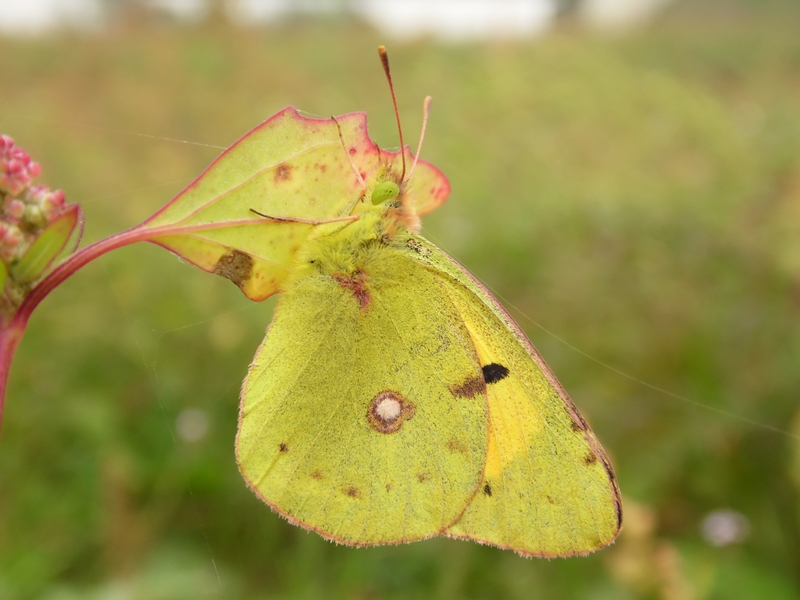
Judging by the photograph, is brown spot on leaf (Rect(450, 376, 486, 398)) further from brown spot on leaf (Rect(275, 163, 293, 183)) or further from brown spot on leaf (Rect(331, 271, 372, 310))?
brown spot on leaf (Rect(275, 163, 293, 183))

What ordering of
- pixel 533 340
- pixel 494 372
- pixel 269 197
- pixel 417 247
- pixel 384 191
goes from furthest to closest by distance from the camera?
pixel 533 340 < pixel 494 372 < pixel 417 247 < pixel 384 191 < pixel 269 197

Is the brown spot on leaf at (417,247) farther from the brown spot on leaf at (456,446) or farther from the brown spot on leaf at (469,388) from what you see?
the brown spot on leaf at (456,446)

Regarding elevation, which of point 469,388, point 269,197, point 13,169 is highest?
point 13,169

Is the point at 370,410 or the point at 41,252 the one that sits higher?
the point at 41,252

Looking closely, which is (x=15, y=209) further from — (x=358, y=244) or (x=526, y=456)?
(x=526, y=456)

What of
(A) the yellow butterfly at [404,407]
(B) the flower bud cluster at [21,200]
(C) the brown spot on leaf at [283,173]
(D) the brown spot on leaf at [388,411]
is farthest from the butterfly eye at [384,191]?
(B) the flower bud cluster at [21,200]

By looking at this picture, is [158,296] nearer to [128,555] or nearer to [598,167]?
[128,555]

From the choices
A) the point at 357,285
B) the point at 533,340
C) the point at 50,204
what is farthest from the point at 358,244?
the point at 533,340
